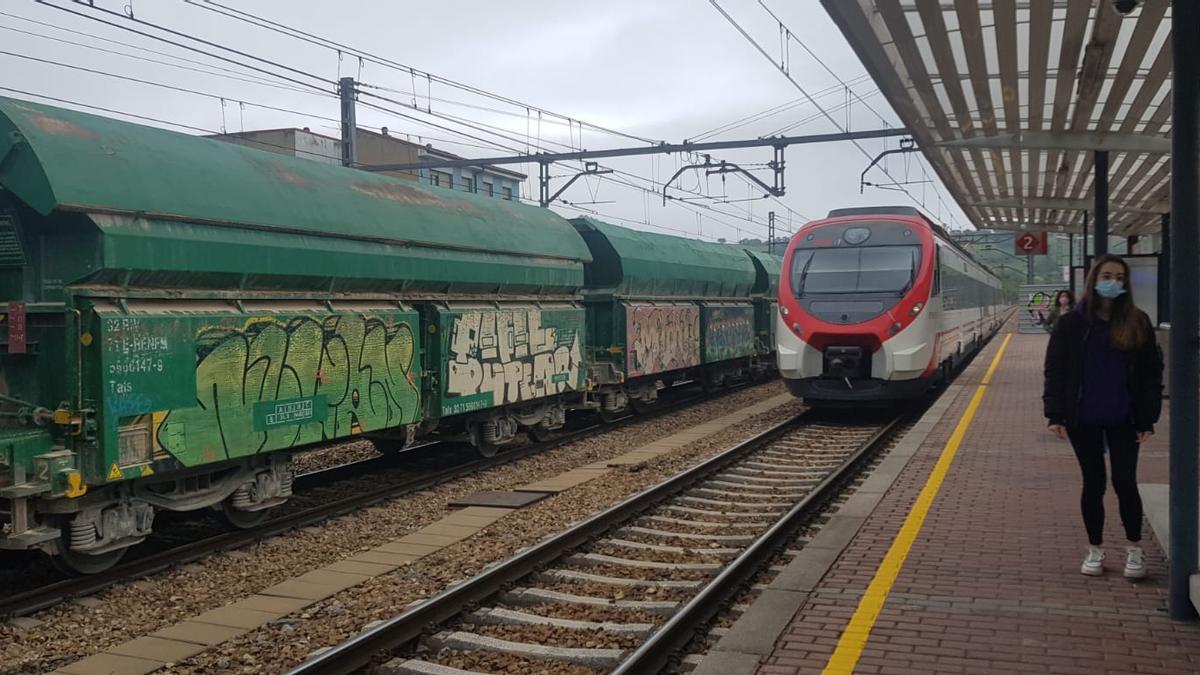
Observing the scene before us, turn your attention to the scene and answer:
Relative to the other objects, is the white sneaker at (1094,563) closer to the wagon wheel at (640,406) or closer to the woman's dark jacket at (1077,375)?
the woman's dark jacket at (1077,375)

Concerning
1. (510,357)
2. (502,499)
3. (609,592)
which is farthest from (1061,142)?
(609,592)

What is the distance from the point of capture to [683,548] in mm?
7805

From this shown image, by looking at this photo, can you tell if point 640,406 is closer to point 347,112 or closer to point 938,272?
point 938,272

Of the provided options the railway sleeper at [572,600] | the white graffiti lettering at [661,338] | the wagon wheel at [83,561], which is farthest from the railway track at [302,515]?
the railway sleeper at [572,600]

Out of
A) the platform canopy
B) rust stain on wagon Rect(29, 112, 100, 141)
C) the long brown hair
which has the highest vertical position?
the platform canopy

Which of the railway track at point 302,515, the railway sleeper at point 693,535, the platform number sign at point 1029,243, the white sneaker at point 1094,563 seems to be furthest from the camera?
the platform number sign at point 1029,243

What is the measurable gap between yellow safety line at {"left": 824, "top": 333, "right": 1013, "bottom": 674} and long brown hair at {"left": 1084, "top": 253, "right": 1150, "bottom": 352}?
200cm

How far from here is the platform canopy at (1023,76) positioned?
8.68 m

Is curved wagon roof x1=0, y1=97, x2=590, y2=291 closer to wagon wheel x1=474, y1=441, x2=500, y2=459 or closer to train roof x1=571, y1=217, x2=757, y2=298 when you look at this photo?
wagon wheel x1=474, y1=441, x2=500, y2=459

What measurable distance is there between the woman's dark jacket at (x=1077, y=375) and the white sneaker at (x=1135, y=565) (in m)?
0.78

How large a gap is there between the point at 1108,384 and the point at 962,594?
150 centimetres

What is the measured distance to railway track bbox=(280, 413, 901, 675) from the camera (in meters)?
5.34

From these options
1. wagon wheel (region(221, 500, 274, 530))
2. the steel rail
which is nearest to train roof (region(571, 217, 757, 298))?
the steel rail

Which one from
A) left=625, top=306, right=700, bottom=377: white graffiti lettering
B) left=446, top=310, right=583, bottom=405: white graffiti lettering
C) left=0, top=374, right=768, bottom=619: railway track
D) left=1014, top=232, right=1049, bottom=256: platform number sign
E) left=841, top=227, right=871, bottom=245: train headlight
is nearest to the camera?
left=0, top=374, right=768, bottom=619: railway track
